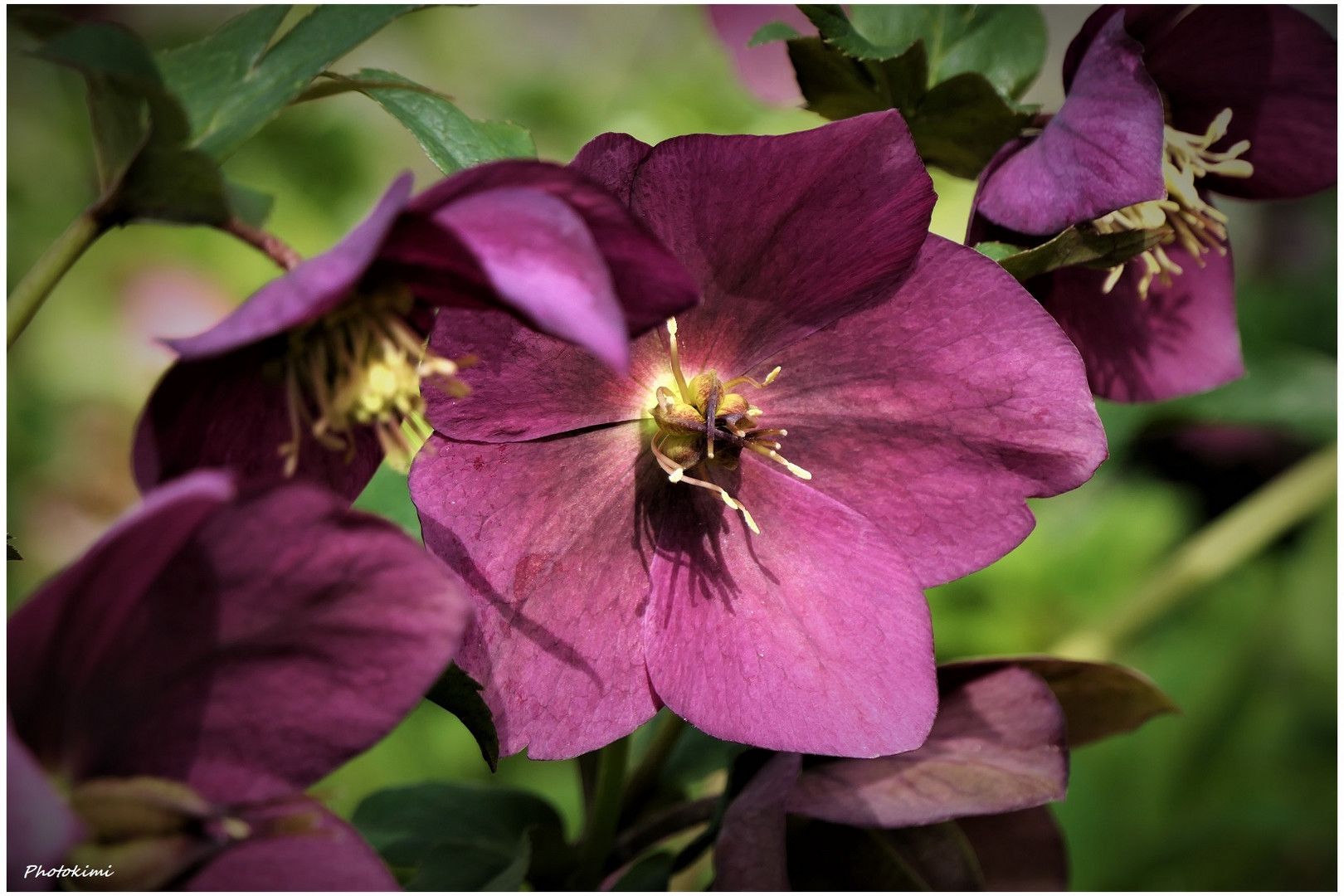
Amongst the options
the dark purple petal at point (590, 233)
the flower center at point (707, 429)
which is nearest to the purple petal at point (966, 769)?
the flower center at point (707, 429)

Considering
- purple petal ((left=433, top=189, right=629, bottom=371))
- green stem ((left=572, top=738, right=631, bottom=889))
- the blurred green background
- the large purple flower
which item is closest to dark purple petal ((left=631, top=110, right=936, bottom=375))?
the large purple flower

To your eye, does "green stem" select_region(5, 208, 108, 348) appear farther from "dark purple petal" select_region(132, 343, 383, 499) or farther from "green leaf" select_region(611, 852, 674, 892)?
"green leaf" select_region(611, 852, 674, 892)

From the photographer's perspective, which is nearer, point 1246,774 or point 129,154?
point 129,154

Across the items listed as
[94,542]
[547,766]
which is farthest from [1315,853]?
[94,542]

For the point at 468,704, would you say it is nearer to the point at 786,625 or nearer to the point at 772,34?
the point at 786,625

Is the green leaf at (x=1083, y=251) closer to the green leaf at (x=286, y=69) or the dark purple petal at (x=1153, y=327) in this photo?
the dark purple petal at (x=1153, y=327)

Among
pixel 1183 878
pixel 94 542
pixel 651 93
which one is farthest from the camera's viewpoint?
pixel 651 93

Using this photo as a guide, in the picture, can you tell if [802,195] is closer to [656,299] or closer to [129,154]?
[656,299]
